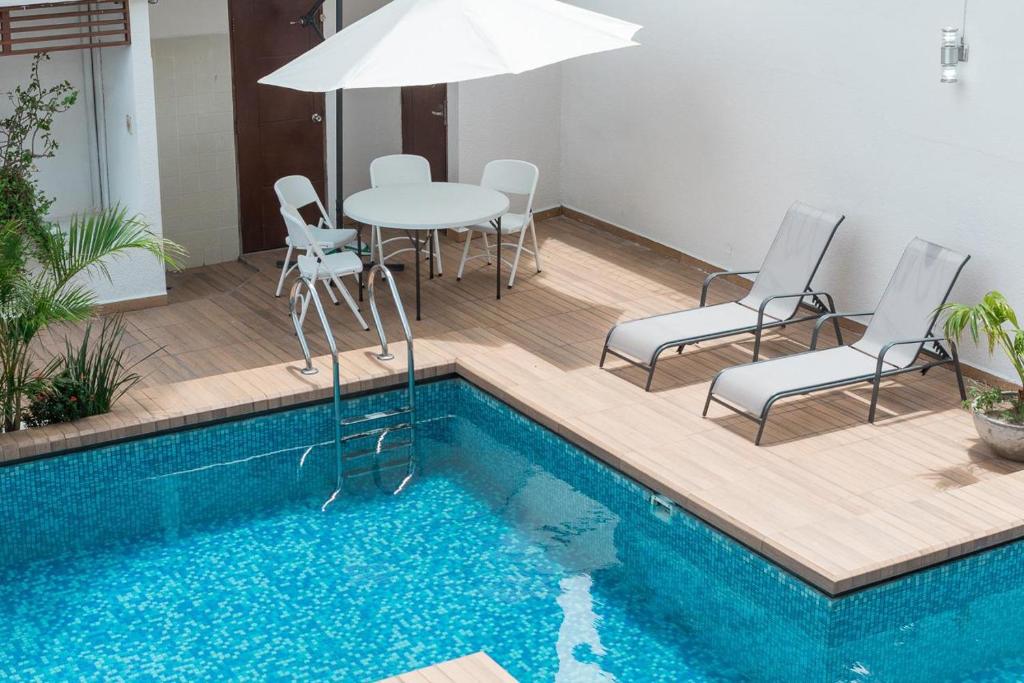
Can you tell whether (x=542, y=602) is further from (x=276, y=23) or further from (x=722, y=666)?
(x=276, y=23)

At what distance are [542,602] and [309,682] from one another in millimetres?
1406

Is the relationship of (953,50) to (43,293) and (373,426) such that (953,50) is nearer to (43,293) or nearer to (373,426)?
(373,426)

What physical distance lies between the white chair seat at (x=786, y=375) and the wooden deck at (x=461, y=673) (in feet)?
9.37

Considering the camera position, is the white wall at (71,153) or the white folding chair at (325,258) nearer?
the white folding chair at (325,258)

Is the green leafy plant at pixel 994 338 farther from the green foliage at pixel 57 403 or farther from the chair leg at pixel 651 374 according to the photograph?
the green foliage at pixel 57 403

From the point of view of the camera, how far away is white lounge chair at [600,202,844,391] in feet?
31.5

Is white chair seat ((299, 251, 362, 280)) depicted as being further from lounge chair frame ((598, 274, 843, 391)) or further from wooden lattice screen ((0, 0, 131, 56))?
wooden lattice screen ((0, 0, 131, 56))

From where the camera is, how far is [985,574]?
759 centimetres

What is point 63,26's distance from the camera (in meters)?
10.1

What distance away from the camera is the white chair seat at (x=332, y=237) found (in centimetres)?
1098

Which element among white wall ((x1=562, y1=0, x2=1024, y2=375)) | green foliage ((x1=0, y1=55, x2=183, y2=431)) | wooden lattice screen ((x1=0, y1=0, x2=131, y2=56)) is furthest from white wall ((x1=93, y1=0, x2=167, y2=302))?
white wall ((x1=562, y1=0, x2=1024, y2=375))

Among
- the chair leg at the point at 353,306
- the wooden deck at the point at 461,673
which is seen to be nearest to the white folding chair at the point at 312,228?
the chair leg at the point at 353,306

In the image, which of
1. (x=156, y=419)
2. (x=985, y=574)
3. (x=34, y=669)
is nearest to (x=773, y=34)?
(x=985, y=574)

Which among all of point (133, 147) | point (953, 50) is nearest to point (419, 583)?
point (133, 147)
